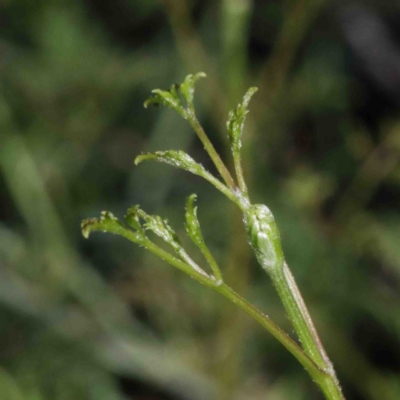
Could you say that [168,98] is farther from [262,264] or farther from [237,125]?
[262,264]

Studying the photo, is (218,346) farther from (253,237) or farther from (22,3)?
(22,3)

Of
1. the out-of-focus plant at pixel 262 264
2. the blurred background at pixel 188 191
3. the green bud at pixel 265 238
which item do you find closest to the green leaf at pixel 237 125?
the out-of-focus plant at pixel 262 264

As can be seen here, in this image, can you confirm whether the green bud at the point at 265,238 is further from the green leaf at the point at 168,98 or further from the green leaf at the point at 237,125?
the green leaf at the point at 168,98

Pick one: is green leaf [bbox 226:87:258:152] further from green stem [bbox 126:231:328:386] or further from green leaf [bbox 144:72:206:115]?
green stem [bbox 126:231:328:386]

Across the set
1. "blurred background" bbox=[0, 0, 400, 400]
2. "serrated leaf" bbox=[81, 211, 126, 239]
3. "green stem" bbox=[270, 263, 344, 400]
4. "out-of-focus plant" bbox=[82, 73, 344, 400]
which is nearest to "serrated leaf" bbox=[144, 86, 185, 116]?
"out-of-focus plant" bbox=[82, 73, 344, 400]

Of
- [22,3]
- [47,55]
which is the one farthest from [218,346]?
[22,3]
